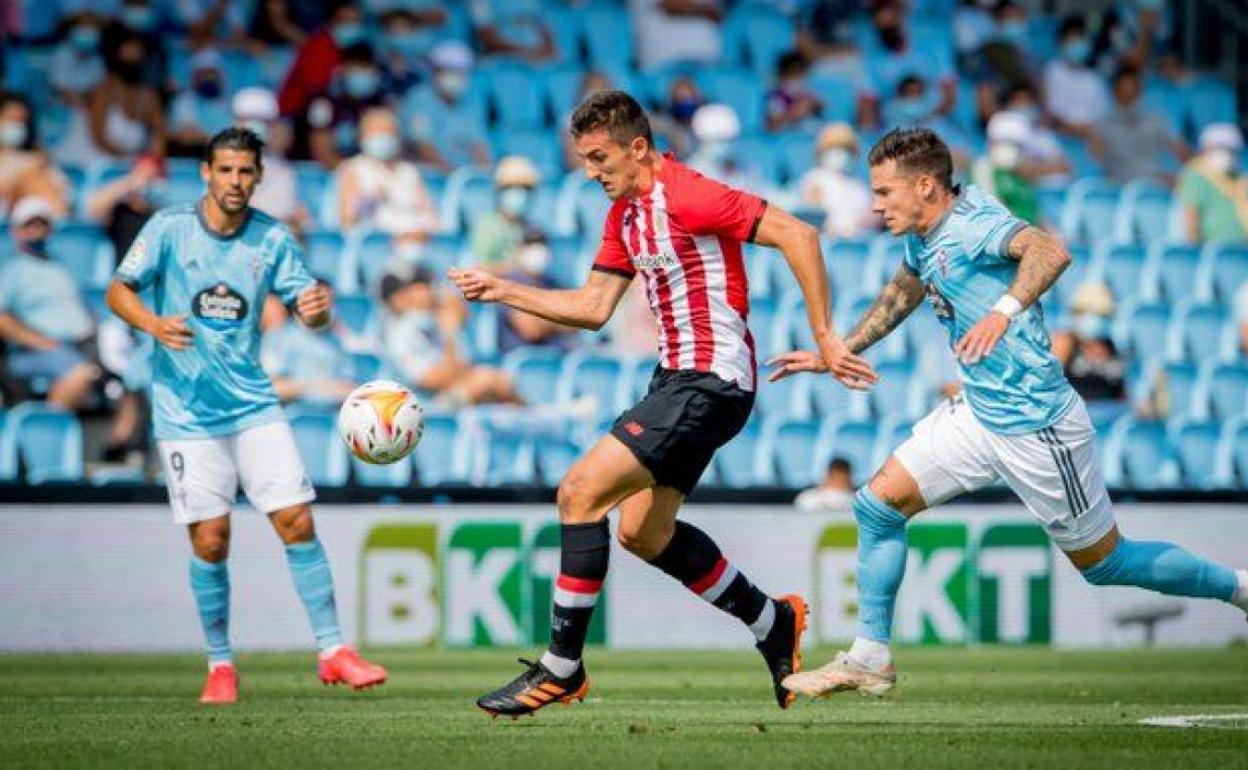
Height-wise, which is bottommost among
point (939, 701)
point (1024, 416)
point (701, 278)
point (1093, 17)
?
point (939, 701)

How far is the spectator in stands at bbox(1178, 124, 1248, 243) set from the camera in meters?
20.4

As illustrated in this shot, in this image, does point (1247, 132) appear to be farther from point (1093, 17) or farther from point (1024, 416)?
point (1024, 416)

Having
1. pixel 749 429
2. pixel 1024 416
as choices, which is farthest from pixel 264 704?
pixel 749 429

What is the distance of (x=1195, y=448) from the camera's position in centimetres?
1780

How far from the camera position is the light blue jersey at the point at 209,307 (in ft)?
35.2

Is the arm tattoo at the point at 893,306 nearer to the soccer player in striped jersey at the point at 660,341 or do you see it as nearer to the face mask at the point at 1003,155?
the soccer player in striped jersey at the point at 660,341

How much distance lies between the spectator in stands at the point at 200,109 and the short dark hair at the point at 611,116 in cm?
932

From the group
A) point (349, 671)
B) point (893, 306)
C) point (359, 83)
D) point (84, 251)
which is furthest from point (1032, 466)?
point (359, 83)

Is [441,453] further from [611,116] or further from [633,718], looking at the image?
[611,116]

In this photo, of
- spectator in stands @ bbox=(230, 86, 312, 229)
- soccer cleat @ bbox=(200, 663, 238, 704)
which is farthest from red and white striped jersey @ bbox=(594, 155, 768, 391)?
spectator in stands @ bbox=(230, 86, 312, 229)

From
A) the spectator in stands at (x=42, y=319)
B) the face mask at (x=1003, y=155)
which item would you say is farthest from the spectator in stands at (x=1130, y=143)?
the spectator in stands at (x=42, y=319)

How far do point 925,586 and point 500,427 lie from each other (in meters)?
3.23

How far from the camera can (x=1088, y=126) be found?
21.9 meters

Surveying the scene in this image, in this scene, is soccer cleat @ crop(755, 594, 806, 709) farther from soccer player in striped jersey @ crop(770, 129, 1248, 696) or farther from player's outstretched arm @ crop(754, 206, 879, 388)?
player's outstretched arm @ crop(754, 206, 879, 388)
